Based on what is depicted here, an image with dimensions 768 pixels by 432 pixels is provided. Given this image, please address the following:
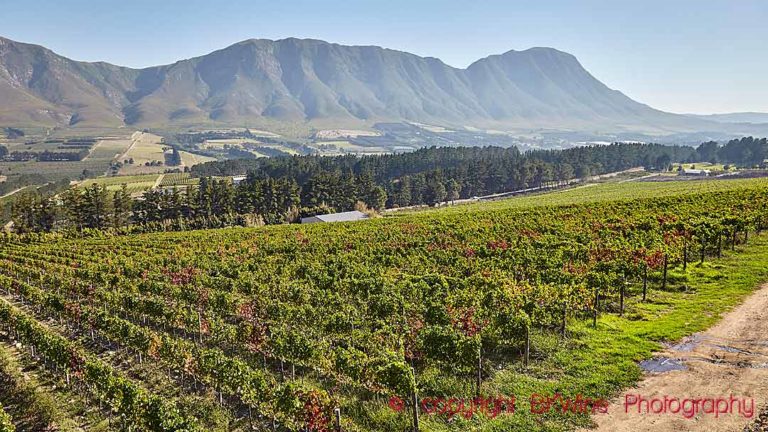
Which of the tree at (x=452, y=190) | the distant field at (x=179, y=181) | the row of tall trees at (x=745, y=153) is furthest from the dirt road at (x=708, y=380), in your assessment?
the row of tall trees at (x=745, y=153)

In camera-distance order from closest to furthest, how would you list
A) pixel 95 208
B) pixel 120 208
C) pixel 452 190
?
pixel 95 208 → pixel 120 208 → pixel 452 190

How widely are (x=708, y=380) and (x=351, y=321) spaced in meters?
16.7

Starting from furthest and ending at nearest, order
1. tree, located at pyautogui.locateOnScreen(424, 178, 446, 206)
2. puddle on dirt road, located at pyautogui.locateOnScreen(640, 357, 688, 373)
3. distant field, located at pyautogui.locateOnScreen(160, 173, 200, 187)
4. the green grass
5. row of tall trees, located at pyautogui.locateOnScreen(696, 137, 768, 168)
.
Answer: distant field, located at pyautogui.locateOnScreen(160, 173, 200, 187), row of tall trees, located at pyautogui.locateOnScreen(696, 137, 768, 168), tree, located at pyautogui.locateOnScreen(424, 178, 446, 206), puddle on dirt road, located at pyautogui.locateOnScreen(640, 357, 688, 373), the green grass

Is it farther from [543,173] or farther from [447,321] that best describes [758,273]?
[543,173]

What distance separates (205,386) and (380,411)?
9193 mm

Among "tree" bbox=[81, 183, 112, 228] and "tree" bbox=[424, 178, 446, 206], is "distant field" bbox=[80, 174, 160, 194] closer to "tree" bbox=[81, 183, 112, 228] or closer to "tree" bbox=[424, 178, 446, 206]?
"tree" bbox=[81, 183, 112, 228]

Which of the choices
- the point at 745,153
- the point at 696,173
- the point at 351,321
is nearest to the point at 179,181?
the point at 351,321

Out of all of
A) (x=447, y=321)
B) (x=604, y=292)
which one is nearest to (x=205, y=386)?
(x=447, y=321)

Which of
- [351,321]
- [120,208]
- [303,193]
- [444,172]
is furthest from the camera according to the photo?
[444,172]

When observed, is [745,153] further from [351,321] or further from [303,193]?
[351,321]

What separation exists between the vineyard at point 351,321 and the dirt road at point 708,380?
A: 50.5 inches

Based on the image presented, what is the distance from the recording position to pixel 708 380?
18.4 m

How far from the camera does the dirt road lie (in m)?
15.9

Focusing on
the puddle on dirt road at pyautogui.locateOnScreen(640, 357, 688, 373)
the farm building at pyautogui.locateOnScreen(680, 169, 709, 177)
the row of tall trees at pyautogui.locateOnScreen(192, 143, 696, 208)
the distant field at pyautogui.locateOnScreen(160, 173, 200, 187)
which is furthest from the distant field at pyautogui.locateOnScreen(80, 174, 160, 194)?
the farm building at pyautogui.locateOnScreen(680, 169, 709, 177)
